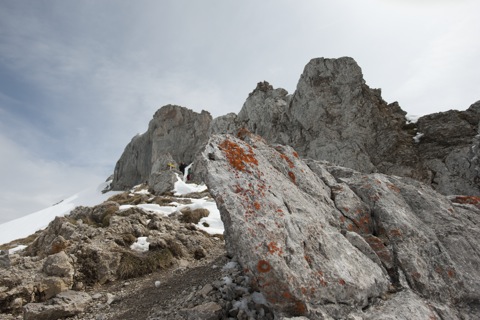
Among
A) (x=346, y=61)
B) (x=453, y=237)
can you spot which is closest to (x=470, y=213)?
(x=453, y=237)

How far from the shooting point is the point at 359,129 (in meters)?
36.2

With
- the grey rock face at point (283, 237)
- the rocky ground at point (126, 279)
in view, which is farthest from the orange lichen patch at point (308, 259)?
the rocky ground at point (126, 279)

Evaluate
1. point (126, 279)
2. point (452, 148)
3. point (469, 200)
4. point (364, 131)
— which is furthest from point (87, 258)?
point (364, 131)

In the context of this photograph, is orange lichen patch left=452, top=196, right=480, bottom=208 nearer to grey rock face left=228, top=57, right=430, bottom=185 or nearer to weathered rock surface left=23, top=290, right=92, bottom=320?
weathered rock surface left=23, top=290, right=92, bottom=320

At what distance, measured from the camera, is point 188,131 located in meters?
116

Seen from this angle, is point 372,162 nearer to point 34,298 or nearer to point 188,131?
point 34,298

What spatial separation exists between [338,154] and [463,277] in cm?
2889

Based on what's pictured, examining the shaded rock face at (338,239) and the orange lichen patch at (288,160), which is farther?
the orange lichen patch at (288,160)

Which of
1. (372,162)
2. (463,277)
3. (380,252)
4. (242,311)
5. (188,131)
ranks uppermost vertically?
(188,131)

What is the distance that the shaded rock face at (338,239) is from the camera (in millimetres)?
6121

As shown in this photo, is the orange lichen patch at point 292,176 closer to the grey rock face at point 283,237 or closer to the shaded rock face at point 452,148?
the grey rock face at point 283,237

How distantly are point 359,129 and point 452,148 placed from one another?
35.1 ft

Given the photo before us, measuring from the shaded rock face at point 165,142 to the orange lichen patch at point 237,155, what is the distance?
4040 inches

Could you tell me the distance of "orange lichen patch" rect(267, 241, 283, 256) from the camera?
6.15 metres
